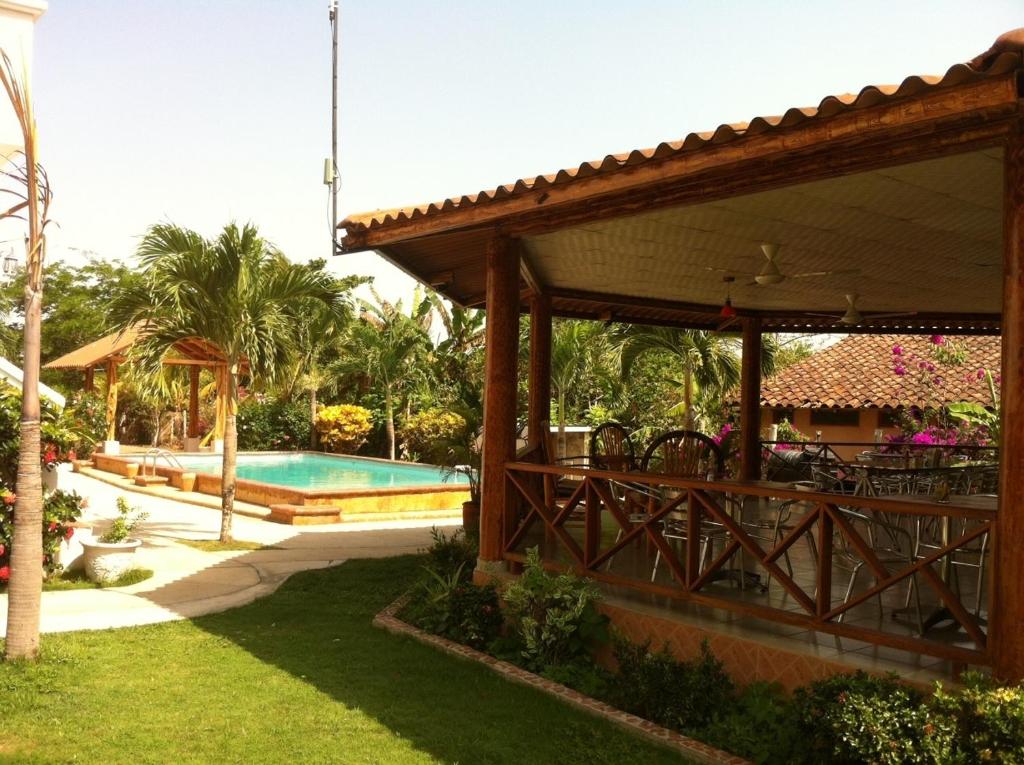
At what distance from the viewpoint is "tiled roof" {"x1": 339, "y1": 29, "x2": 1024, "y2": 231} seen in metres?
3.59

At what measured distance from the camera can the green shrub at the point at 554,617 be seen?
239 inches

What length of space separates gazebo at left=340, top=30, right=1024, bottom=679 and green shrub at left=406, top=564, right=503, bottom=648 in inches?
12.4

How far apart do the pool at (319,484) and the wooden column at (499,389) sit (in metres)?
5.09

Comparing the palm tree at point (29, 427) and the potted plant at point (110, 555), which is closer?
the palm tree at point (29, 427)

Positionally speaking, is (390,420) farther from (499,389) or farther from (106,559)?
(499,389)

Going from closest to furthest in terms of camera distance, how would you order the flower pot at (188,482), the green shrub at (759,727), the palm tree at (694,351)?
1. the green shrub at (759,727)
2. the palm tree at (694,351)
3. the flower pot at (188,482)

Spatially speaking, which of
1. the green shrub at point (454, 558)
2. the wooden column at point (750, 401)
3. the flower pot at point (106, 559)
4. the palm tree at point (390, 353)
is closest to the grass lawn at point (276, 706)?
the green shrub at point (454, 558)

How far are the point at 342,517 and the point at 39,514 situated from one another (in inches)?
354

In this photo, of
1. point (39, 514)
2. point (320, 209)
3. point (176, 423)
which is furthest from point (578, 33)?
point (176, 423)

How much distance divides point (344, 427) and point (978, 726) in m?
22.6

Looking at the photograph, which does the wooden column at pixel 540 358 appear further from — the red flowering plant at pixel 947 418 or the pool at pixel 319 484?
the red flowering plant at pixel 947 418

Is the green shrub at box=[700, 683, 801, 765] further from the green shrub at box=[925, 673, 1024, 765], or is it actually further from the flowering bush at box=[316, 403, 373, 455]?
the flowering bush at box=[316, 403, 373, 455]

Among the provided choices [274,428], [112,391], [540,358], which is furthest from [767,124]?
[112,391]

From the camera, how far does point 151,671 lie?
6.11 meters
